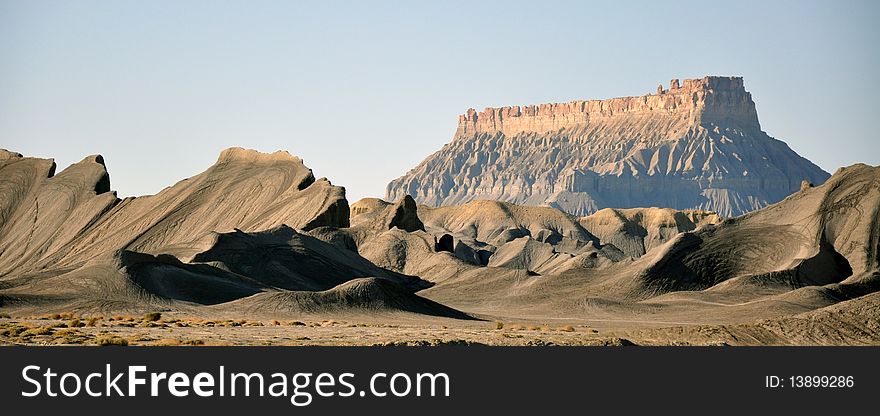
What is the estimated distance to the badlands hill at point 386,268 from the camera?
243ft

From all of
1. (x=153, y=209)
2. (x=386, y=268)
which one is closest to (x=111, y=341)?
(x=386, y=268)

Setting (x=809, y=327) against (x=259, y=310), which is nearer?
(x=809, y=327)

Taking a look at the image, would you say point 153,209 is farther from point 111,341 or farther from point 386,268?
point 111,341

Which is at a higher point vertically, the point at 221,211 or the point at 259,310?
the point at 221,211

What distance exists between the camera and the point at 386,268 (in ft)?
476

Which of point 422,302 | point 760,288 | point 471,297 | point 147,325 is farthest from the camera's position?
point 471,297

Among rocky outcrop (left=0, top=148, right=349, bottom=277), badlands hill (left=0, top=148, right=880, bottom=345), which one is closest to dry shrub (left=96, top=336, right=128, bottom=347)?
badlands hill (left=0, top=148, right=880, bottom=345)

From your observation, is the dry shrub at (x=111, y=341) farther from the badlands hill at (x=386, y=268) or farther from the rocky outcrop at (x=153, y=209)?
the rocky outcrop at (x=153, y=209)

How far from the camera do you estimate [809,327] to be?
51469 mm

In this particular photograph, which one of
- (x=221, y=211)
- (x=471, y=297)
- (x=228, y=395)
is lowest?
(x=228, y=395)

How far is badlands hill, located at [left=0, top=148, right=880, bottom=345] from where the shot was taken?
243 ft

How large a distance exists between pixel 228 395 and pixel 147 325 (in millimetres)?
31797

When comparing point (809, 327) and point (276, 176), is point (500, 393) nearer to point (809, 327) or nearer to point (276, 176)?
point (809, 327)

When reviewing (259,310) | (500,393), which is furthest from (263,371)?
(259,310)
